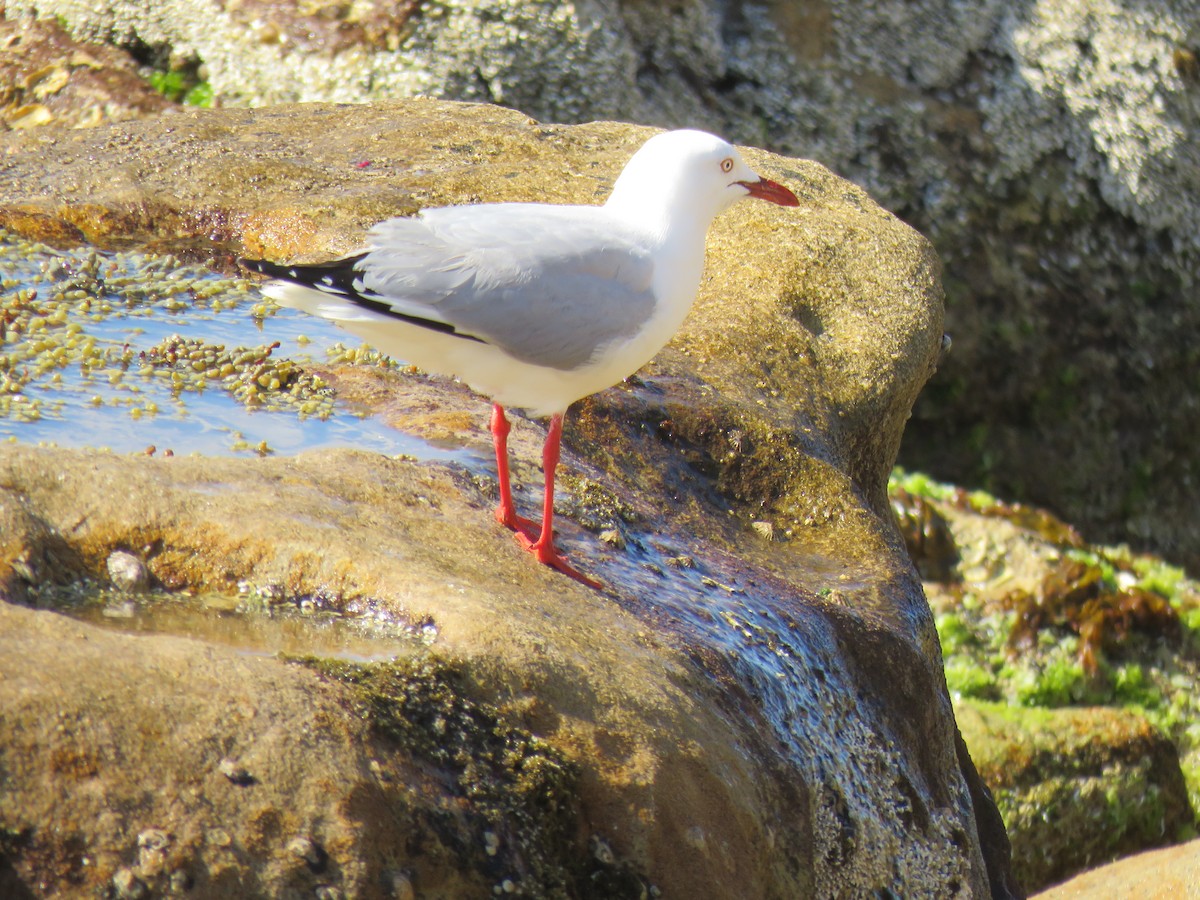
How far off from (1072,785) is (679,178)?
14.1 ft

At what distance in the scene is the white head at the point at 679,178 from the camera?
184 inches

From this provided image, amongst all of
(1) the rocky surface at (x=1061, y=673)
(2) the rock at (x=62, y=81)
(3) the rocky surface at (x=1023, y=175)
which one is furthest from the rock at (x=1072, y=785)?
(2) the rock at (x=62, y=81)

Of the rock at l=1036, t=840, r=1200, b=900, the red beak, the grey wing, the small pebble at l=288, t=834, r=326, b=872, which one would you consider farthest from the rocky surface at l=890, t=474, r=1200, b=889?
the small pebble at l=288, t=834, r=326, b=872

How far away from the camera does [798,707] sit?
14.3 feet

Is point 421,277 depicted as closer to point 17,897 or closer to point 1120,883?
point 17,897

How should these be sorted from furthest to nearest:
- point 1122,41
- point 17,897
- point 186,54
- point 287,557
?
1. point 1122,41
2. point 186,54
3. point 287,557
4. point 17,897

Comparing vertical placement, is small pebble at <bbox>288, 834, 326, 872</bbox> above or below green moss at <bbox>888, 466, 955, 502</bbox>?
above

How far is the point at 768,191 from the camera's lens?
5.10m

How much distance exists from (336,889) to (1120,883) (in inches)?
166

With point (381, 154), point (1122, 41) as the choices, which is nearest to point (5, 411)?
point (381, 154)

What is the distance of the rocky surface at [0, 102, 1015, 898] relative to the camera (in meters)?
2.89

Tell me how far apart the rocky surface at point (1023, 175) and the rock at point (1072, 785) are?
15.8 feet

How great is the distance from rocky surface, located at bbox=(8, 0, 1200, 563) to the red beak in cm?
585

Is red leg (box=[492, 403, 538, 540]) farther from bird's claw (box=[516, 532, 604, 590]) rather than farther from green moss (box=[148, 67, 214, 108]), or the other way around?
green moss (box=[148, 67, 214, 108])
